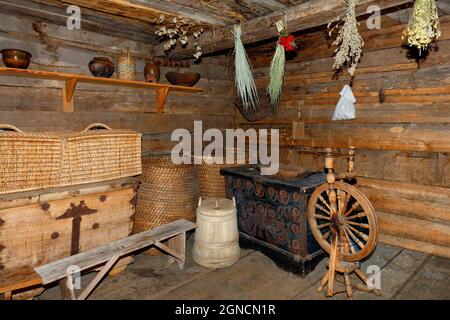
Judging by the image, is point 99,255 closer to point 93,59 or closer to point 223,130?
point 93,59

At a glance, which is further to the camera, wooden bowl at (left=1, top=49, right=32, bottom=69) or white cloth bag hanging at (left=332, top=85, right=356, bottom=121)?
white cloth bag hanging at (left=332, top=85, right=356, bottom=121)

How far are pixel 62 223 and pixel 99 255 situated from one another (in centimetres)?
47

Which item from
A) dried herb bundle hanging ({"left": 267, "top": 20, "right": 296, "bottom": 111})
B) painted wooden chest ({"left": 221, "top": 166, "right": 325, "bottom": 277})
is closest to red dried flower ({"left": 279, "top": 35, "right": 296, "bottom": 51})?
dried herb bundle hanging ({"left": 267, "top": 20, "right": 296, "bottom": 111})

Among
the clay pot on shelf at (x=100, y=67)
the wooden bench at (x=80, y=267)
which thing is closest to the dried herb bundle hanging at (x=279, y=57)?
the clay pot on shelf at (x=100, y=67)

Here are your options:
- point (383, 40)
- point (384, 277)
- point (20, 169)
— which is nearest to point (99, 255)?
point (20, 169)

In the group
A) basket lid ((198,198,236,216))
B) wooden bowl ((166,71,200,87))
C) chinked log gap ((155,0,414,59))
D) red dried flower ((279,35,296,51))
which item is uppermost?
chinked log gap ((155,0,414,59))

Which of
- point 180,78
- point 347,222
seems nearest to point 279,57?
point 180,78

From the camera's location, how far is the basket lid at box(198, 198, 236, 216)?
348 centimetres

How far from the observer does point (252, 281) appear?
325cm

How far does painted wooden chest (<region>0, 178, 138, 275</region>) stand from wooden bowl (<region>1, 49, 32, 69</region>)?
1305 mm

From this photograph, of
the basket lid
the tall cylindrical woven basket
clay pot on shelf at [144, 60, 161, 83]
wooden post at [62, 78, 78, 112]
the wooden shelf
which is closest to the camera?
the wooden shelf

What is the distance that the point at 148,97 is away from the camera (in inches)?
184

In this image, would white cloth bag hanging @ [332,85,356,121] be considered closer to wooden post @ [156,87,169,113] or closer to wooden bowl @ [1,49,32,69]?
wooden post @ [156,87,169,113]

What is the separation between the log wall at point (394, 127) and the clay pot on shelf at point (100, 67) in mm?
2511
